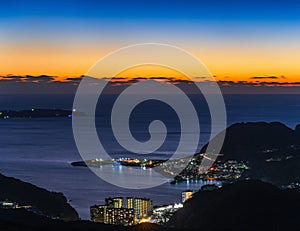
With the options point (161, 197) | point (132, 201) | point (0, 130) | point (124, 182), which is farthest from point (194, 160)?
point (0, 130)

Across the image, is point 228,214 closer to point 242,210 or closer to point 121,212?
point 242,210

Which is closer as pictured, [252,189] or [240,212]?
[240,212]

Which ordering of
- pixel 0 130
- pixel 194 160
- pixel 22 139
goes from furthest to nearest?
pixel 0 130 < pixel 22 139 < pixel 194 160

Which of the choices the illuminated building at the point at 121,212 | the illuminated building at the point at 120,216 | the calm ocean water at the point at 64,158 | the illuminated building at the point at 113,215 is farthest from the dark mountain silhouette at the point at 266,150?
the illuminated building at the point at 113,215

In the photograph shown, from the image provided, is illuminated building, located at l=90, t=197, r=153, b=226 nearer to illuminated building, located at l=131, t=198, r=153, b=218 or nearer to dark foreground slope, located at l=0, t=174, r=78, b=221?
illuminated building, located at l=131, t=198, r=153, b=218

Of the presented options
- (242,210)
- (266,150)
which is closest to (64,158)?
(266,150)

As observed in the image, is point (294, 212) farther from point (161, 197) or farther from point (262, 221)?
point (161, 197)

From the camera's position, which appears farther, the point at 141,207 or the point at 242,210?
the point at 141,207
